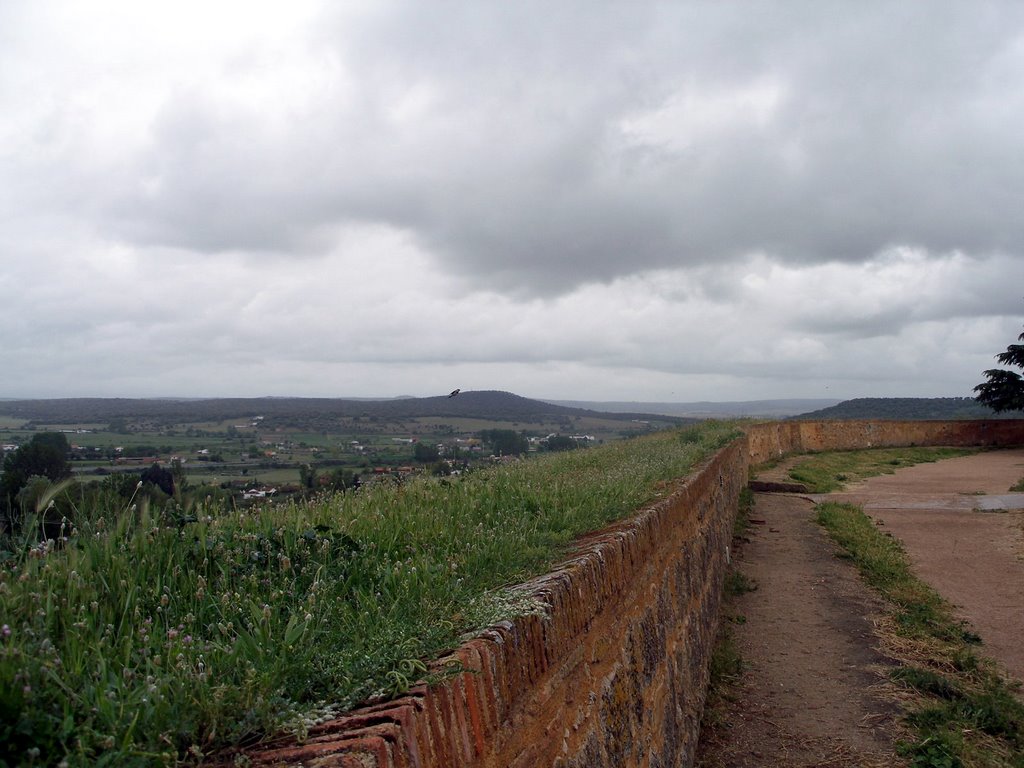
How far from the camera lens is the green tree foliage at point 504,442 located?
11.8m

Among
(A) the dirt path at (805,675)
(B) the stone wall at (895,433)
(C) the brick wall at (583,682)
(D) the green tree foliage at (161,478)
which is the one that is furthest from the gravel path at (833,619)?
(B) the stone wall at (895,433)

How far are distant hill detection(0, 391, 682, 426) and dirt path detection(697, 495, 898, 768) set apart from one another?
7.71 metres

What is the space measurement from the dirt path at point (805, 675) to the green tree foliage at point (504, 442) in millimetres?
3596

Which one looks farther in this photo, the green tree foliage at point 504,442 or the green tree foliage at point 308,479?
the green tree foliage at point 504,442

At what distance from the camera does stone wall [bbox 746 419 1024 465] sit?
86.0 feet

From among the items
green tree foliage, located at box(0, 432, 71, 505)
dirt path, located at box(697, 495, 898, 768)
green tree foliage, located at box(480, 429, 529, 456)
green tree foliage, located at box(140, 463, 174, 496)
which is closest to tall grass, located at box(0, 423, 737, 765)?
green tree foliage, located at box(140, 463, 174, 496)

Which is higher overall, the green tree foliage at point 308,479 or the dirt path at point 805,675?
the green tree foliage at point 308,479

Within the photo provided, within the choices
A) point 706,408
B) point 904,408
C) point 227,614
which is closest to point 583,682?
point 227,614

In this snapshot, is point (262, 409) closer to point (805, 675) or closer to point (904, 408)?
point (805, 675)

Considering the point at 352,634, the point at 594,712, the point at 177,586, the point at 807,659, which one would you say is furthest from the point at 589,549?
the point at 807,659

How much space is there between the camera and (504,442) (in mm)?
13453

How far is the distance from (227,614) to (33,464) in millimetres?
3077

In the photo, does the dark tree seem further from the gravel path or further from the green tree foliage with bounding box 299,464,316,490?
the green tree foliage with bounding box 299,464,316,490

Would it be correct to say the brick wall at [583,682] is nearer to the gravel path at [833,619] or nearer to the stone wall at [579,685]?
the stone wall at [579,685]
